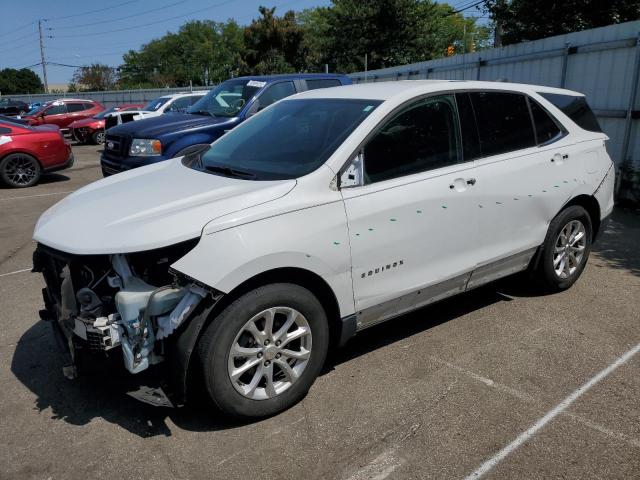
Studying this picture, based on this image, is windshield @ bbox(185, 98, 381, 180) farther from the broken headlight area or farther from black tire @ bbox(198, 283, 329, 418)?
the broken headlight area

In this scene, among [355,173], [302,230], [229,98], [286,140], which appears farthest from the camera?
[229,98]

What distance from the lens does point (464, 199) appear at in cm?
385

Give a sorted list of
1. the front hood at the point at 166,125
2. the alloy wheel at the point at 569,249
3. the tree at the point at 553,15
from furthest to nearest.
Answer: the tree at the point at 553,15 < the front hood at the point at 166,125 < the alloy wheel at the point at 569,249

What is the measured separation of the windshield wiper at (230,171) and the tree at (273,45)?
36.0 metres

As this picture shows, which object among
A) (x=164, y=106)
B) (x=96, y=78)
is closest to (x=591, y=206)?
(x=164, y=106)

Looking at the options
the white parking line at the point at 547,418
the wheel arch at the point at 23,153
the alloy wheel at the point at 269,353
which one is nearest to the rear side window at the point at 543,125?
the white parking line at the point at 547,418

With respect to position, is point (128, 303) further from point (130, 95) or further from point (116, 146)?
point (130, 95)

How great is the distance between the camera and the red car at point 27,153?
11180 mm

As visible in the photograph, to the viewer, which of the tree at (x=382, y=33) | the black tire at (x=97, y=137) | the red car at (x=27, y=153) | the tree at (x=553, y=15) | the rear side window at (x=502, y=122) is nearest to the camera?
the rear side window at (x=502, y=122)

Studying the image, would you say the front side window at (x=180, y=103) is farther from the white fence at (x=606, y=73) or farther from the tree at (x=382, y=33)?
the tree at (x=382, y=33)

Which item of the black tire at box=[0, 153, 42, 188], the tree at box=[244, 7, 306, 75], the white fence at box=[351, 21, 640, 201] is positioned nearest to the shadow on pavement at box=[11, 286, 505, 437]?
the white fence at box=[351, 21, 640, 201]

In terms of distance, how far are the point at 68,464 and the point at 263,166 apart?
6.60 ft

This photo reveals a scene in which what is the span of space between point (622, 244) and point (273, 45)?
35936 mm

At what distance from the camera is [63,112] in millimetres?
23969
